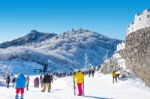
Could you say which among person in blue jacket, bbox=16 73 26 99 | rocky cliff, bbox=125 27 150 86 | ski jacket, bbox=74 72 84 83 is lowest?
person in blue jacket, bbox=16 73 26 99

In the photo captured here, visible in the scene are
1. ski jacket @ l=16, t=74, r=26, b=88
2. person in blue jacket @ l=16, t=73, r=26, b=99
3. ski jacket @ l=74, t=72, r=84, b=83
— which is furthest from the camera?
ski jacket @ l=74, t=72, r=84, b=83

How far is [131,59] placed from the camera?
73312 millimetres

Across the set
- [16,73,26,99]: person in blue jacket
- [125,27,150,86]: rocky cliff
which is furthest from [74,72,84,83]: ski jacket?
[125,27,150,86]: rocky cliff

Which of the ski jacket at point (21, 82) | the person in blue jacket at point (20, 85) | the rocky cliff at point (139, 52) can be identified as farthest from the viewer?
the rocky cliff at point (139, 52)

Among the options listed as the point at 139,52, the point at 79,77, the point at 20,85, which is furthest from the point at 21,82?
the point at 139,52

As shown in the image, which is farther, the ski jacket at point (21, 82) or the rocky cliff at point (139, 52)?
the rocky cliff at point (139, 52)

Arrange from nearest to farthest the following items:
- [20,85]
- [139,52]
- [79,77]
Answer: [20,85]
[79,77]
[139,52]

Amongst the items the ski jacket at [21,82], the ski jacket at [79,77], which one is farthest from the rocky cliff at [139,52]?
the ski jacket at [21,82]

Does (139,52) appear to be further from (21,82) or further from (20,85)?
(20,85)

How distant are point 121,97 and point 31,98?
720cm

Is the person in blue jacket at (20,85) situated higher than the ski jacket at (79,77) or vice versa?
the ski jacket at (79,77)

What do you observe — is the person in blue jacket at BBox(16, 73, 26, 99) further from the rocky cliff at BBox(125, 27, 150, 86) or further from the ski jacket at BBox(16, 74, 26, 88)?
the rocky cliff at BBox(125, 27, 150, 86)

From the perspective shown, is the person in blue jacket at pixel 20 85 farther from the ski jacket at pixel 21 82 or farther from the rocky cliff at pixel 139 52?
the rocky cliff at pixel 139 52

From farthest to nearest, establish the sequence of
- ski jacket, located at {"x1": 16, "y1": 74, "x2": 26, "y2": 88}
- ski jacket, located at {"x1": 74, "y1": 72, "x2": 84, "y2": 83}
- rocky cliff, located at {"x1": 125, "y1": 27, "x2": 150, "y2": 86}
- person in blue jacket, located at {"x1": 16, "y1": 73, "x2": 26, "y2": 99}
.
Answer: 1. rocky cliff, located at {"x1": 125, "y1": 27, "x2": 150, "y2": 86}
2. ski jacket, located at {"x1": 74, "y1": 72, "x2": 84, "y2": 83}
3. ski jacket, located at {"x1": 16, "y1": 74, "x2": 26, "y2": 88}
4. person in blue jacket, located at {"x1": 16, "y1": 73, "x2": 26, "y2": 99}
